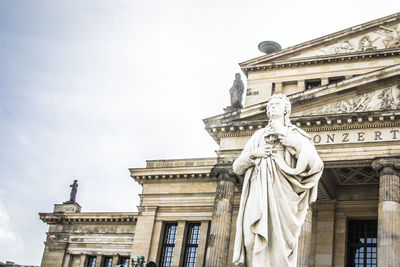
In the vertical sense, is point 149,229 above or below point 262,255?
above

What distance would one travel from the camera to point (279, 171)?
206 inches

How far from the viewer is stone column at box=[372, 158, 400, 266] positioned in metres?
24.2

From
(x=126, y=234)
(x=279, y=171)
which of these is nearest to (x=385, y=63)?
(x=126, y=234)

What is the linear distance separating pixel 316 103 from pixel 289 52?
8426 millimetres

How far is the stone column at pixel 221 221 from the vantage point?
1094 inches

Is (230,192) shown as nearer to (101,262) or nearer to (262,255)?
(101,262)

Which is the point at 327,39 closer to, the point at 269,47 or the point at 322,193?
the point at 269,47

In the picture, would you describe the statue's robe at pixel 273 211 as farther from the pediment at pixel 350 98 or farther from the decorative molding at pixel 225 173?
the decorative molding at pixel 225 173

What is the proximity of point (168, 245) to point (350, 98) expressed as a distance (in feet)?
46.7

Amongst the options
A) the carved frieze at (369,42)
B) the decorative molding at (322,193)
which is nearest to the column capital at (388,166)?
the decorative molding at (322,193)

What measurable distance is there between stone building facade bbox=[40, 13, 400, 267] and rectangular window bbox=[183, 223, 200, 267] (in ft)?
0.19

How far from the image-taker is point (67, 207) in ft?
145

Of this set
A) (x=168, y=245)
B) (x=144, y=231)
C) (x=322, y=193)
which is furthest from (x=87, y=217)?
(x=322, y=193)

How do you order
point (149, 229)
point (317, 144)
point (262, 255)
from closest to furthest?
1. point (262, 255)
2. point (317, 144)
3. point (149, 229)
